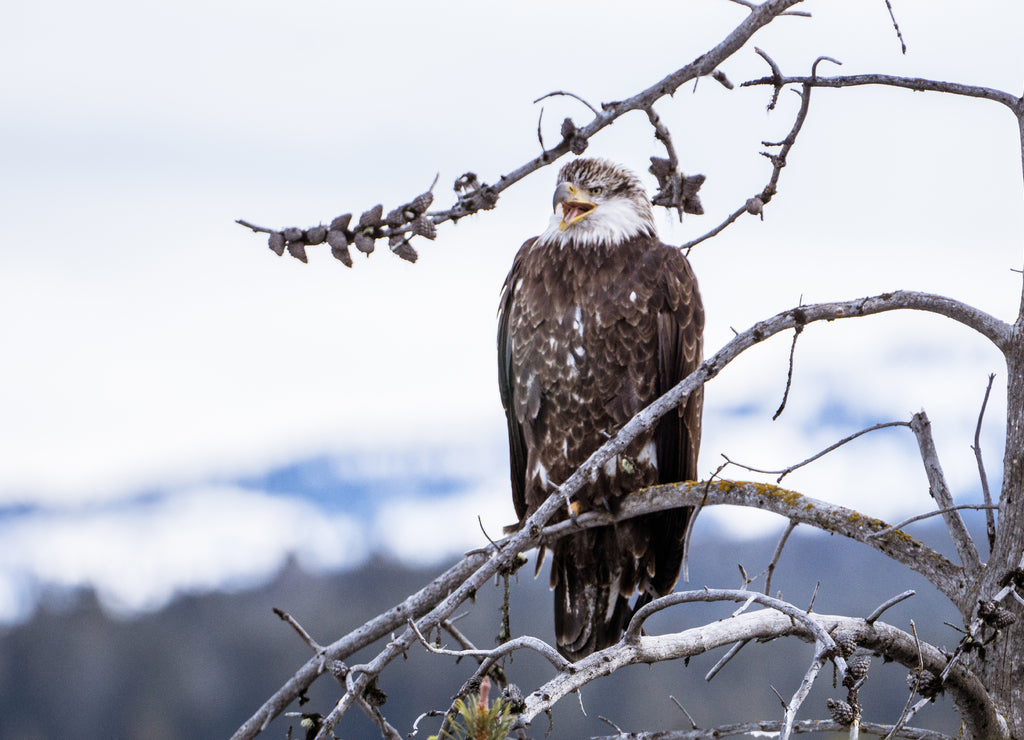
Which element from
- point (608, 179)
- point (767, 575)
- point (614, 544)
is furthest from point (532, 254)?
point (767, 575)

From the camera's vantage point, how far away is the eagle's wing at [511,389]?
4969mm

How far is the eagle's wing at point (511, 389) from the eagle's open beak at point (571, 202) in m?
0.22

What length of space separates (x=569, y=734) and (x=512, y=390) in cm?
3397

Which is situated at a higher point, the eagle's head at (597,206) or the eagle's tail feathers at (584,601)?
the eagle's head at (597,206)

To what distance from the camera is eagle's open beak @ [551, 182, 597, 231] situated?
4.88m

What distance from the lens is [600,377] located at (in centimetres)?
447

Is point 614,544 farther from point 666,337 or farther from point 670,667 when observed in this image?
point 670,667

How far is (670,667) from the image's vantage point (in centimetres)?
4350

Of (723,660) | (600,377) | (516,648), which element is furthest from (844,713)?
(600,377)

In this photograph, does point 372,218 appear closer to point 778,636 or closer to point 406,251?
point 406,251

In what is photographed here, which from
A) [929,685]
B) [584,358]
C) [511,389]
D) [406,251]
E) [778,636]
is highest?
[406,251]

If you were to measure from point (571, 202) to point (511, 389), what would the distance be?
34.4 inches

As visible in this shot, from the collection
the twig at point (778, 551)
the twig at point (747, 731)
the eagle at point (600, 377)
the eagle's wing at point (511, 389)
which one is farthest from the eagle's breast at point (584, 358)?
the twig at point (747, 731)

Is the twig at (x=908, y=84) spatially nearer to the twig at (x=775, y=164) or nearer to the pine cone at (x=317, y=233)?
the twig at (x=775, y=164)
